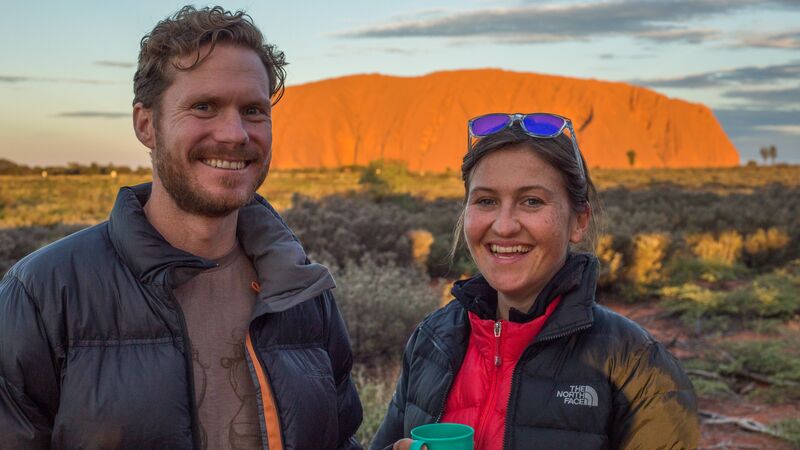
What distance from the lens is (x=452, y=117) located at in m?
115

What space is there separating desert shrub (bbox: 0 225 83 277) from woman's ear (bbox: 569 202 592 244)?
31.0 ft

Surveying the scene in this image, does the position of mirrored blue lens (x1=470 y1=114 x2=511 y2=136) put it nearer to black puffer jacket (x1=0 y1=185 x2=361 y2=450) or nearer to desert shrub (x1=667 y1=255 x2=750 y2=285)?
black puffer jacket (x1=0 y1=185 x2=361 y2=450)

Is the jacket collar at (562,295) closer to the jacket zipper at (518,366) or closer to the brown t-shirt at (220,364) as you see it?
the jacket zipper at (518,366)

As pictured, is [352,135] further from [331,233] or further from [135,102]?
[135,102]

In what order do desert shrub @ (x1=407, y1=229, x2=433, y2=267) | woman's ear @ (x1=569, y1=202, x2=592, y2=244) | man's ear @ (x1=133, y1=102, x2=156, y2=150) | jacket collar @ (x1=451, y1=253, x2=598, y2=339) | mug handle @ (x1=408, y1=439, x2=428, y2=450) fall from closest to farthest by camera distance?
mug handle @ (x1=408, y1=439, x2=428, y2=450) < jacket collar @ (x1=451, y1=253, x2=598, y2=339) < woman's ear @ (x1=569, y1=202, x2=592, y2=244) < man's ear @ (x1=133, y1=102, x2=156, y2=150) < desert shrub @ (x1=407, y1=229, x2=433, y2=267)

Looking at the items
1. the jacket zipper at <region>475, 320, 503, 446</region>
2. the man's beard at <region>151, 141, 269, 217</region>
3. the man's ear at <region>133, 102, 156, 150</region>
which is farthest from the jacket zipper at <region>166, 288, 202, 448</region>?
the jacket zipper at <region>475, 320, 503, 446</region>

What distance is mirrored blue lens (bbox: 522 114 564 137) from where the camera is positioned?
240cm

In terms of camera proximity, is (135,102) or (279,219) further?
(279,219)

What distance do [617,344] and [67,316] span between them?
1.54 m

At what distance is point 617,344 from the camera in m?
2.21

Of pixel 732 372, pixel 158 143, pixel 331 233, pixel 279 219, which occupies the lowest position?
pixel 732 372

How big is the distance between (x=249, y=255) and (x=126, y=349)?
58cm

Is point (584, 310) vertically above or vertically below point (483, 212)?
below

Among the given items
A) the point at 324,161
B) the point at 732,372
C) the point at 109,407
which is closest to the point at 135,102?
the point at 109,407
